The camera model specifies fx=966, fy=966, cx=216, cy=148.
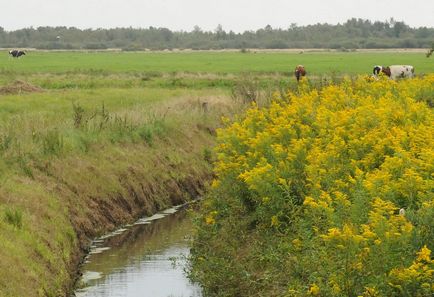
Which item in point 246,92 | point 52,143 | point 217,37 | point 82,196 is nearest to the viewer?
point 82,196

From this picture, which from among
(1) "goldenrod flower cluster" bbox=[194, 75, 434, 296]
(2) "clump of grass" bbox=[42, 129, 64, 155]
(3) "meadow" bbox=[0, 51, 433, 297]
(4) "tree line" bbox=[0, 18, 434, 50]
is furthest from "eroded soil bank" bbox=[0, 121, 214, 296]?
(4) "tree line" bbox=[0, 18, 434, 50]

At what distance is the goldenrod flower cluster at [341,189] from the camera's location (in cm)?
1077

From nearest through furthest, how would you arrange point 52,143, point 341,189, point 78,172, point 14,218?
point 341,189
point 14,218
point 78,172
point 52,143

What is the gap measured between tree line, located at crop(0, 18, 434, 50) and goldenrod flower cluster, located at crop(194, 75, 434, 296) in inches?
5389

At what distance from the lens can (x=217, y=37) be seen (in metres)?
192

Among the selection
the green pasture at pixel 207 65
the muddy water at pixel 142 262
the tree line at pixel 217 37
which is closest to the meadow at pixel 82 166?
the muddy water at pixel 142 262

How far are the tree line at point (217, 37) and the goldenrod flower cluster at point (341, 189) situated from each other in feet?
449

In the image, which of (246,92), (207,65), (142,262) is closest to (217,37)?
(207,65)

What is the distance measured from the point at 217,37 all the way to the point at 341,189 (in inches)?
7053

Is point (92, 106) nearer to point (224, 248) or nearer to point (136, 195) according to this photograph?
point (136, 195)

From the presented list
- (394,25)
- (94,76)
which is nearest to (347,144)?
(94,76)

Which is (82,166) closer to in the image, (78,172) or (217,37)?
(78,172)

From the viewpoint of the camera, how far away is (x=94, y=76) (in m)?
55.2

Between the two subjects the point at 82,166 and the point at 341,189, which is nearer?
the point at 341,189
